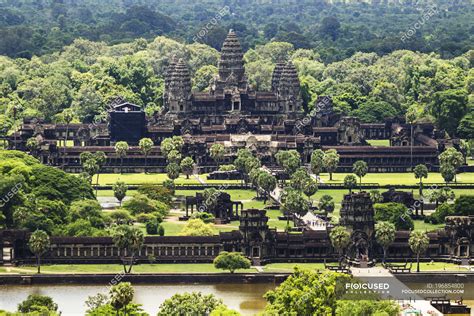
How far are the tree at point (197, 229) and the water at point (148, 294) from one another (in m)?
10.7

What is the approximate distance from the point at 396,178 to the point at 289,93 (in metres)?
29.2

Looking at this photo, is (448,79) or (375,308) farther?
(448,79)

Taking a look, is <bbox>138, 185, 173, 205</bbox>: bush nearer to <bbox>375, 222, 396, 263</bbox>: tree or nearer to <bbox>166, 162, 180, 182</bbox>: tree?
<bbox>166, 162, 180, 182</bbox>: tree

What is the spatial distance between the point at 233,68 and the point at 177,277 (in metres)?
75.2

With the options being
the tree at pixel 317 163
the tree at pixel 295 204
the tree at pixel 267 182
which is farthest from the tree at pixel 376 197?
the tree at pixel 317 163

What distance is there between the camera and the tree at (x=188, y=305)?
87.8 m

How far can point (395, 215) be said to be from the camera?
401ft

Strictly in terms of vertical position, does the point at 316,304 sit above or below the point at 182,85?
below

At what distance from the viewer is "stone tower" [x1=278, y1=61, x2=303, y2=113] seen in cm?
17975

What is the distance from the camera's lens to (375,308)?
87875 millimetres

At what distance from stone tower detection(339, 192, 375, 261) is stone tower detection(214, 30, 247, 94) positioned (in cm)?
6619

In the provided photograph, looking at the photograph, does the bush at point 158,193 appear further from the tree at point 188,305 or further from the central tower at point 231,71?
the tree at point 188,305

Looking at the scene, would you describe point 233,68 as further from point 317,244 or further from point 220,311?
point 220,311

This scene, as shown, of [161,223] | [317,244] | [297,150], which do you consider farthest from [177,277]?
[297,150]
